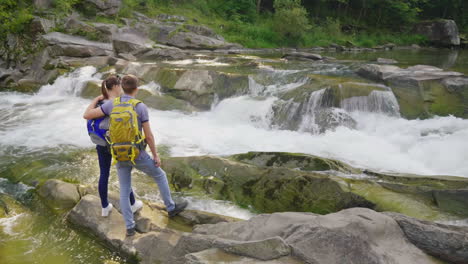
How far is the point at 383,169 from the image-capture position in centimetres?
699

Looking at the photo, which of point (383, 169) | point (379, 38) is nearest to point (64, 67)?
point (383, 169)

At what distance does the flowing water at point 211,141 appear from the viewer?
15.4 feet

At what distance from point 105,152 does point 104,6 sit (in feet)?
83.3

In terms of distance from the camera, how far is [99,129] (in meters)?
4.06

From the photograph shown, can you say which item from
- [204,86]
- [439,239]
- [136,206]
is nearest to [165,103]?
[204,86]

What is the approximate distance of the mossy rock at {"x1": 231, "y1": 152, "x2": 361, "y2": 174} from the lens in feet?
20.2

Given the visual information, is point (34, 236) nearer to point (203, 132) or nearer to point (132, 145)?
point (132, 145)

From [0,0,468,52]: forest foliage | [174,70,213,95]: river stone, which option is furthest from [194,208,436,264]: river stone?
[0,0,468,52]: forest foliage

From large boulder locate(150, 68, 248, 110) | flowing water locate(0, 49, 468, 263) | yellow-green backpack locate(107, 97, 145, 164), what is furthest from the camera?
large boulder locate(150, 68, 248, 110)

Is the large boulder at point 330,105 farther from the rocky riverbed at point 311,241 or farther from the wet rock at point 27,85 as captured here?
the wet rock at point 27,85

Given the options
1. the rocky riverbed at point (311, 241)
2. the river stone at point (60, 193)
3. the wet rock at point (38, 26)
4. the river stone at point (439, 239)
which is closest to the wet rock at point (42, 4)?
the wet rock at point (38, 26)

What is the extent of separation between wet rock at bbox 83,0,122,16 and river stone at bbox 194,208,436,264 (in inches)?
1047

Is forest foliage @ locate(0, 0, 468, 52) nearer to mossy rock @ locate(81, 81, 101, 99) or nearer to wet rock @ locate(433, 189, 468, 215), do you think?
mossy rock @ locate(81, 81, 101, 99)

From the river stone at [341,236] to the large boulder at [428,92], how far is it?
7.52 meters
